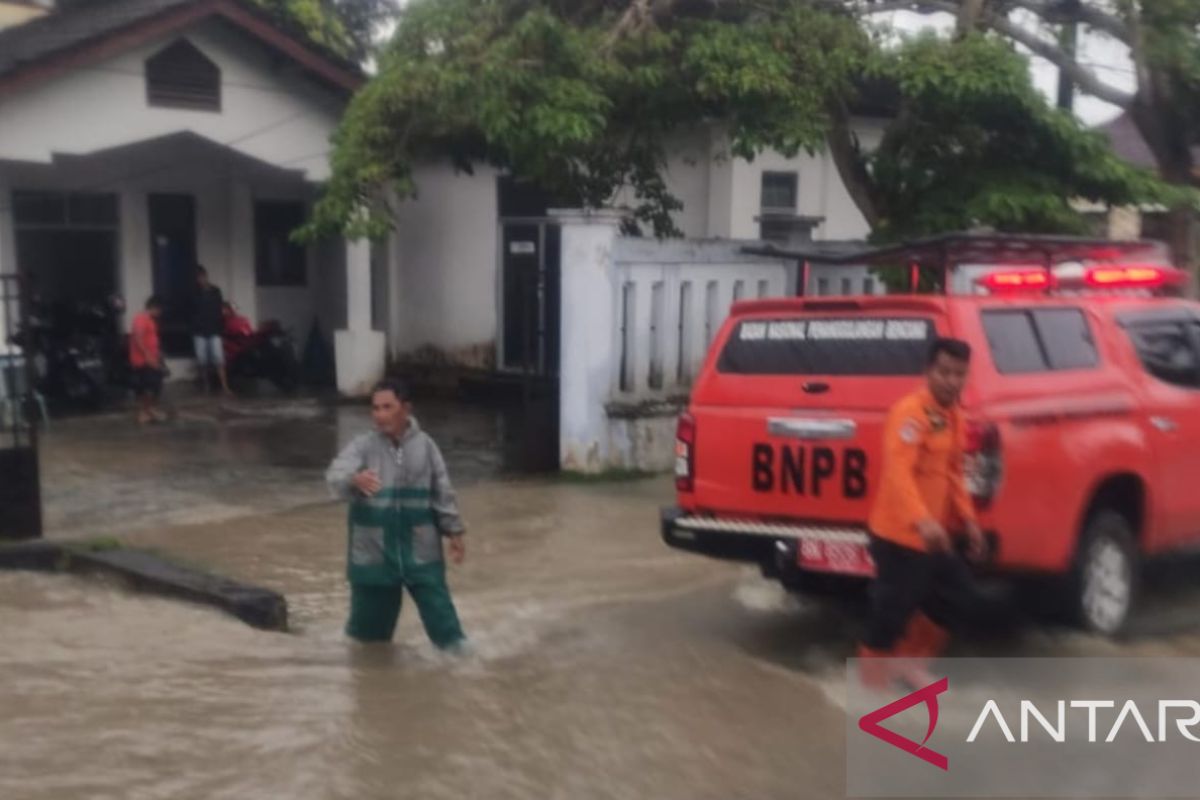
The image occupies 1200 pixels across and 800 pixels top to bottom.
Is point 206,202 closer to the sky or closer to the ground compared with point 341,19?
closer to the ground

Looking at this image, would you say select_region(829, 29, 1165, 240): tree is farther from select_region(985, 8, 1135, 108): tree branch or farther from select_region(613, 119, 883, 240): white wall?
select_region(613, 119, 883, 240): white wall

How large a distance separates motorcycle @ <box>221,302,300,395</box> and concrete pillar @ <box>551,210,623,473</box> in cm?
684

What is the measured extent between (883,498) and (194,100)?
1266cm

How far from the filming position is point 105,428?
15.0 m

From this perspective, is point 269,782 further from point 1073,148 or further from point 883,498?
point 1073,148

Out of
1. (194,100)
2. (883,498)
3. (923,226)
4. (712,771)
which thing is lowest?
(712,771)

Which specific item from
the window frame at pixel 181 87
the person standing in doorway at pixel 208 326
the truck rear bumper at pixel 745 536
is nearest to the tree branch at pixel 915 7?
the window frame at pixel 181 87

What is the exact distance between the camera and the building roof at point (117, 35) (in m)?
15.1

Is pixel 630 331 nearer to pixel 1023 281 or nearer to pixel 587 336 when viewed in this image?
pixel 587 336

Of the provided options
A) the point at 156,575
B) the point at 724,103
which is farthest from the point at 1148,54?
the point at 156,575

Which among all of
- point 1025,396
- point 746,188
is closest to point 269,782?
point 1025,396

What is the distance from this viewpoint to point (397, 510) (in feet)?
23.0

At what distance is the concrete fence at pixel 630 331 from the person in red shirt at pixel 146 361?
495 cm

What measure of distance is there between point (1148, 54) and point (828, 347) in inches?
292
